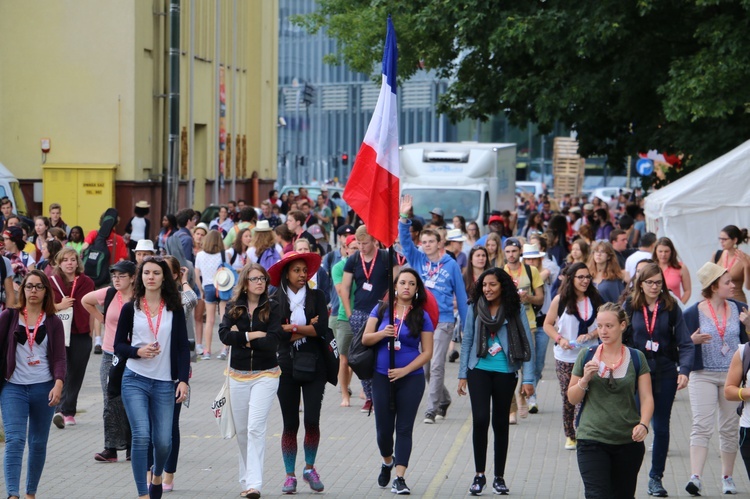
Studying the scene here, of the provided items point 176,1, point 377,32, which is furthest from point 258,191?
point 176,1

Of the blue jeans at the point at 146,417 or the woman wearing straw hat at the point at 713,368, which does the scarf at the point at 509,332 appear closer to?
the woman wearing straw hat at the point at 713,368

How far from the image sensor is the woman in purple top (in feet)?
31.0

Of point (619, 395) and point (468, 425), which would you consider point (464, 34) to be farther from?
point (619, 395)

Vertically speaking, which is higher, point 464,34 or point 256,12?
point 256,12

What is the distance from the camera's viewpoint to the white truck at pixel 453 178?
2666cm

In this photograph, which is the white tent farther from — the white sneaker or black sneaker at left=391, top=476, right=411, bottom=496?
black sneaker at left=391, top=476, right=411, bottom=496

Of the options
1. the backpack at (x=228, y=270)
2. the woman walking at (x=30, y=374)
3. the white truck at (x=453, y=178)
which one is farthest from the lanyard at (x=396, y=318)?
the white truck at (x=453, y=178)

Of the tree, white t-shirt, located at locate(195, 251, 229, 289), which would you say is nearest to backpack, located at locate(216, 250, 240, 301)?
white t-shirt, located at locate(195, 251, 229, 289)

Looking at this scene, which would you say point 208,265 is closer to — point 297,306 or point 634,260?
point 634,260

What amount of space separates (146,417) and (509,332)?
9.05 ft

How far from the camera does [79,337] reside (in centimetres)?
1187

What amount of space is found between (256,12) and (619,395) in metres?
40.2

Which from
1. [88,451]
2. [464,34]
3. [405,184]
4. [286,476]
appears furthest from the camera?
[405,184]

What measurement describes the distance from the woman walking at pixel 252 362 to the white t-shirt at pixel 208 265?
310 inches
